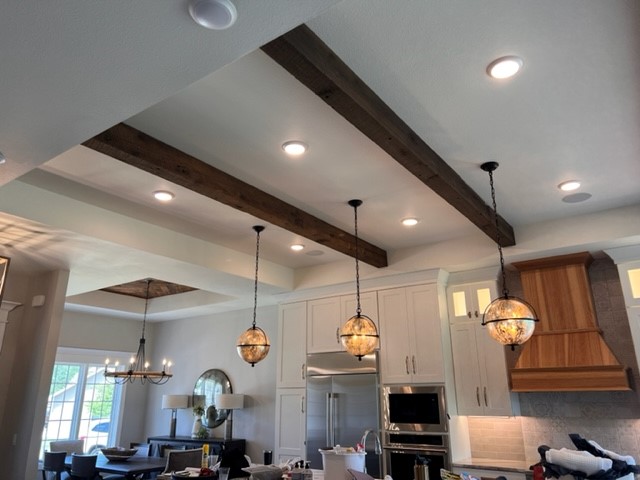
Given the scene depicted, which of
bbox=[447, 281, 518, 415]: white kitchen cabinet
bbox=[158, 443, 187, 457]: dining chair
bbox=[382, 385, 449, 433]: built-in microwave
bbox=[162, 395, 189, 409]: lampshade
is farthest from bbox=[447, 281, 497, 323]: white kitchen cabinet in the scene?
bbox=[162, 395, 189, 409]: lampshade

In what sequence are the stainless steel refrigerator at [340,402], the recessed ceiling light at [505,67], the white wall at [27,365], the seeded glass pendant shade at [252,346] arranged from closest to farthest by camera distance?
the recessed ceiling light at [505,67] → the seeded glass pendant shade at [252,346] → the white wall at [27,365] → the stainless steel refrigerator at [340,402]

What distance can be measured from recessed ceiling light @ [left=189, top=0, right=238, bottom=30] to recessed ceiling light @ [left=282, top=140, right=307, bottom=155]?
4.57 ft

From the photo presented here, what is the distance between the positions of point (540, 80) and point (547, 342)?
2.95m

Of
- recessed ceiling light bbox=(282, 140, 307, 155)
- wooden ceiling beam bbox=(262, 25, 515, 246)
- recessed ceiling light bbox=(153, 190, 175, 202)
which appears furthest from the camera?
recessed ceiling light bbox=(153, 190, 175, 202)

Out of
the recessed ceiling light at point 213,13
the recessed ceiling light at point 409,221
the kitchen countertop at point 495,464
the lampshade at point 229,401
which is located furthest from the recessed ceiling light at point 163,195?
the lampshade at point 229,401

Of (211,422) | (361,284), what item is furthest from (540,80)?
(211,422)

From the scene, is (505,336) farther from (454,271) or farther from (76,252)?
(76,252)

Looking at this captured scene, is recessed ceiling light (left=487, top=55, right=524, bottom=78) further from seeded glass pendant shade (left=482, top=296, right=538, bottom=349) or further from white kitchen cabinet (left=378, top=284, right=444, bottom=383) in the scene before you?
white kitchen cabinet (left=378, top=284, right=444, bottom=383)

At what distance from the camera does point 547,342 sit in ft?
14.9

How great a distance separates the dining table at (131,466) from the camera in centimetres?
520

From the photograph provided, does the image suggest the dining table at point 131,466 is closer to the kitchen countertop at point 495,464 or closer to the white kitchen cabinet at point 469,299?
the kitchen countertop at point 495,464

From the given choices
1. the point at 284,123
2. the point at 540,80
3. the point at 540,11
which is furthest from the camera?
the point at 284,123

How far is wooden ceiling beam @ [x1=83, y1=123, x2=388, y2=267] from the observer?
9.61ft

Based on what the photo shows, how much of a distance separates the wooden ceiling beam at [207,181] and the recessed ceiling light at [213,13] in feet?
4.71
